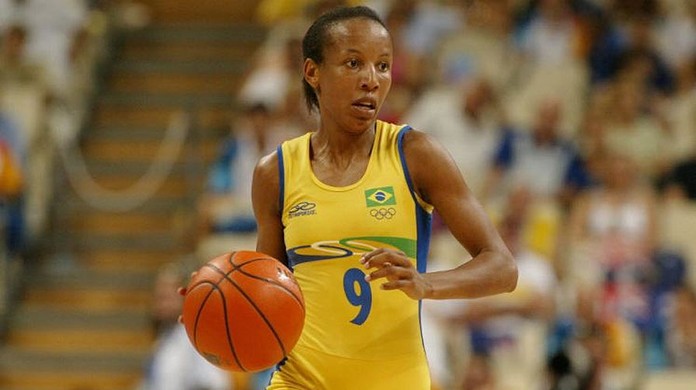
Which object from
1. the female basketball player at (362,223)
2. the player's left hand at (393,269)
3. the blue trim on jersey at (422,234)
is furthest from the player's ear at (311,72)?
the player's left hand at (393,269)

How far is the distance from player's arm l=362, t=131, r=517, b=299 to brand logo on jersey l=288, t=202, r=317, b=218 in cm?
38

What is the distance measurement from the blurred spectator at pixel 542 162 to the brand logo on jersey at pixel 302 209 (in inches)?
210

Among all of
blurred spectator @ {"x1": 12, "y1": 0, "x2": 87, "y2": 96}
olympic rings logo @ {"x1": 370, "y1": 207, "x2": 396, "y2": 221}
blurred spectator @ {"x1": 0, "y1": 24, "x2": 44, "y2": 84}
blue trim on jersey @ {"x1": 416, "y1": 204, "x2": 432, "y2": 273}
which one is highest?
blurred spectator @ {"x1": 12, "y1": 0, "x2": 87, "y2": 96}

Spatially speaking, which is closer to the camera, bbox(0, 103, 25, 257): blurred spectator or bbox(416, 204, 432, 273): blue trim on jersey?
bbox(416, 204, 432, 273): blue trim on jersey

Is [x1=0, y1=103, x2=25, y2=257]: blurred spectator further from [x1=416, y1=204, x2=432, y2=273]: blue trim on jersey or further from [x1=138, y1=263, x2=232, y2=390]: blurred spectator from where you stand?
[x1=416, y1=204, x2=432, y2=273]: blue trim on jersey

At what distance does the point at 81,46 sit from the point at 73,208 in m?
1.85

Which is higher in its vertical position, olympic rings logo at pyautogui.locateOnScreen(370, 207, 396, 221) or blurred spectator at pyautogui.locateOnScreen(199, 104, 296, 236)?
blurred spectator at pyautogui.locateOnScreen(199, 104, 296, 236)

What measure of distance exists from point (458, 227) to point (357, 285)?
1.38 feet

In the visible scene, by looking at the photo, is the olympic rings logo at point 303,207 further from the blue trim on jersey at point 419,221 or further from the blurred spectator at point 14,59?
the blurred spectator at point 14,59

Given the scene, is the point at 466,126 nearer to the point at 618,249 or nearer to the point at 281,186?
the point at 618,249

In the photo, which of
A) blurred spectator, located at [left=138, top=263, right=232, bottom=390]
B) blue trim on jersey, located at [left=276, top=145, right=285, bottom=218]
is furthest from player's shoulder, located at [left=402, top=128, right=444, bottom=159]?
blurred spectator, located at [left=138, top=263, right=232, bottom=390]

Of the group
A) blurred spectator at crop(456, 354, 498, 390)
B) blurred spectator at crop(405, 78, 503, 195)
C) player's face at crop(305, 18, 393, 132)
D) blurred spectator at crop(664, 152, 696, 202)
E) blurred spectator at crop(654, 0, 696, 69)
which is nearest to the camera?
player's face at crop(305, 18, 393, 132)

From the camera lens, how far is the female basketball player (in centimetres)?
434

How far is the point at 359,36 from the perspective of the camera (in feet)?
14.2
